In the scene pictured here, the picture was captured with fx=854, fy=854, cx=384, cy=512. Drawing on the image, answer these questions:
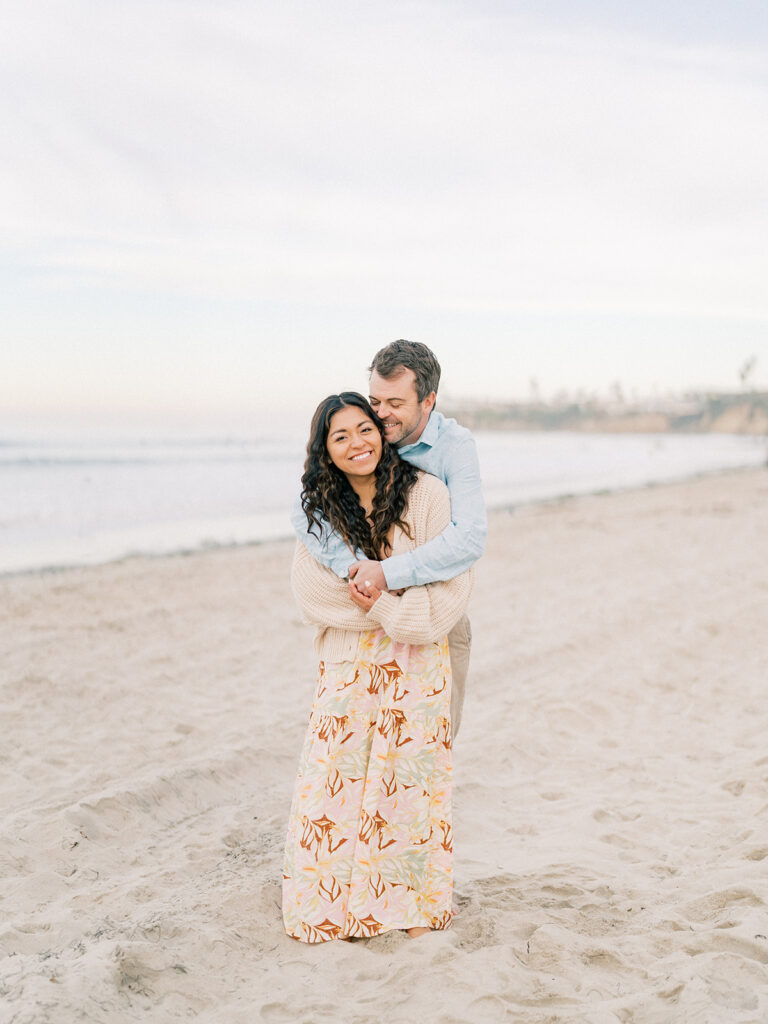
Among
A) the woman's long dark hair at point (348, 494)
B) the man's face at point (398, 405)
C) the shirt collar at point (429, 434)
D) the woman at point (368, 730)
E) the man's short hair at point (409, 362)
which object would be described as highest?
the man's short hair at point (409, 362)

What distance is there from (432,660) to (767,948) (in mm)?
1414

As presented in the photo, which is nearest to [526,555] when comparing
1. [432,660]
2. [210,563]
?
[210,563]

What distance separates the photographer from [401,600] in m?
2.89

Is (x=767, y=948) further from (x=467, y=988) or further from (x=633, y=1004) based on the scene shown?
(x=467, y=988)

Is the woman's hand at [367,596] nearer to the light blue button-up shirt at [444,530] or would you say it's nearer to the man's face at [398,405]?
the light blue button-up shirt at [444,530]

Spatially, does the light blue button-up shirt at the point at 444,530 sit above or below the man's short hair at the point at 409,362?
below

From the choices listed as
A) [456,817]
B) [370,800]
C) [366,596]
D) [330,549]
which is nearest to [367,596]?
[366,596]

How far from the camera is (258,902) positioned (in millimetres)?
3230

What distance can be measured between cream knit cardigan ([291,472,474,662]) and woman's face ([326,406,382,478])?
0.67 ft

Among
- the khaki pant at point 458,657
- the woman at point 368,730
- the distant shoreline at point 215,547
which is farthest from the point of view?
the distant shoreline at point 215,547

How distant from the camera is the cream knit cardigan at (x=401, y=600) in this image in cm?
288

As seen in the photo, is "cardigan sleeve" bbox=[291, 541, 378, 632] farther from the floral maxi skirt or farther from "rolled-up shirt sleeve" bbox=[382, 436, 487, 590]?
"rolled-up shirt sleeve" bbox=[382, 436, 487, 590]

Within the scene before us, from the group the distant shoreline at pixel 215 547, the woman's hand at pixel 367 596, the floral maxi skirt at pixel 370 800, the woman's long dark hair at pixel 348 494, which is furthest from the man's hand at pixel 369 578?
the distant shoreline at pixel 215 547

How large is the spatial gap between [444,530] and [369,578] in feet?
1.00
